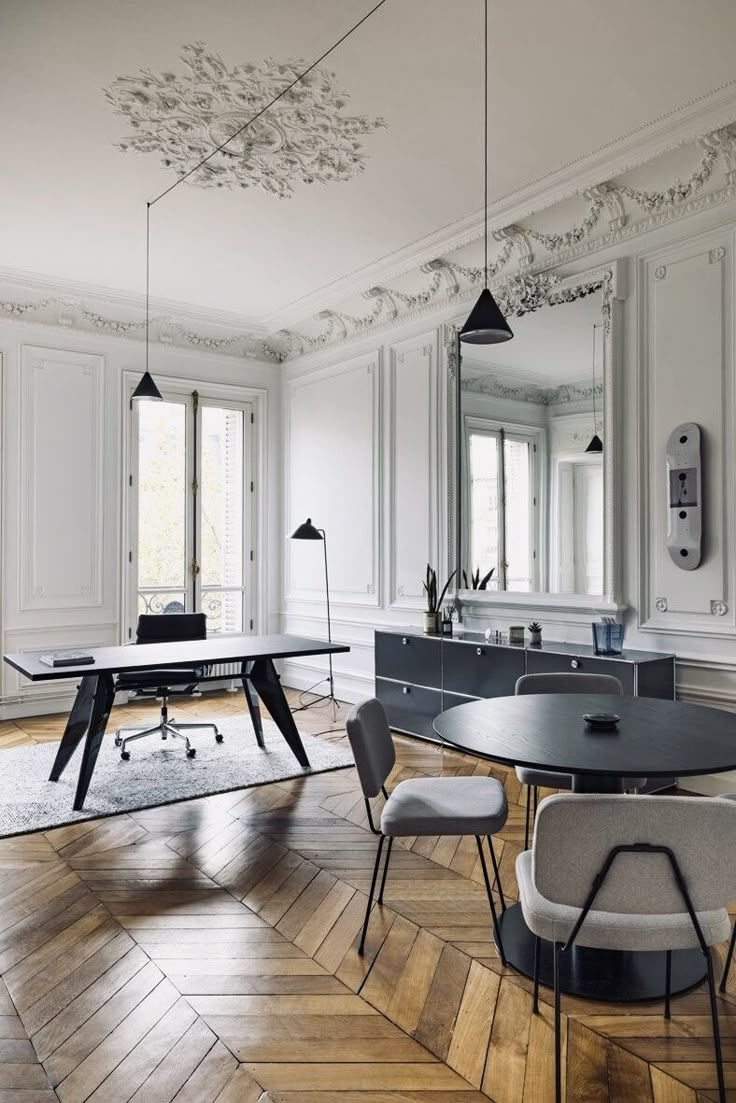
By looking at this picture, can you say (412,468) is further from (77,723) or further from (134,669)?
(77,723)

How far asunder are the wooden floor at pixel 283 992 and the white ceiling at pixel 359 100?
120 inches

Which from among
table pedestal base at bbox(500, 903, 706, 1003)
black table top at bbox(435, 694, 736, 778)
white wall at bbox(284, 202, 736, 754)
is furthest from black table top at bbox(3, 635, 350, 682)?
table pedestal base at bbox(500, 903, 706, 1003)

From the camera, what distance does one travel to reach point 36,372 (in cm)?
563

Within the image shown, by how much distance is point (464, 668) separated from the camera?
442cm

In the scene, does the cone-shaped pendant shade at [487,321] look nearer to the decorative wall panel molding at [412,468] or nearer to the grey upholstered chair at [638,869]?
the grey upholstered chair at [638,869]

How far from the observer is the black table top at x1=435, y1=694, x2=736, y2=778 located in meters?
1.82

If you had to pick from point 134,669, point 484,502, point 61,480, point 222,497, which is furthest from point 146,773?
point 222,497

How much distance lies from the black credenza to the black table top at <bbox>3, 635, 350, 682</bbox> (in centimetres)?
74

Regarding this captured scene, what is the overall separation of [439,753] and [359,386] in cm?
288

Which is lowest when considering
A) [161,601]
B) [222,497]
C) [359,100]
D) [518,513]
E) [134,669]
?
[134,669]

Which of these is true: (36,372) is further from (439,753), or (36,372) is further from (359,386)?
(439,753)

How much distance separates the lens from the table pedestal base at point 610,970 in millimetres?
2018

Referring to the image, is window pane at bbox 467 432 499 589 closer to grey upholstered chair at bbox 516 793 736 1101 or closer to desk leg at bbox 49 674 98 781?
desk leg at bbox 49 674 98 781

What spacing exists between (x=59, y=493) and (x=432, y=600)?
2.94m
